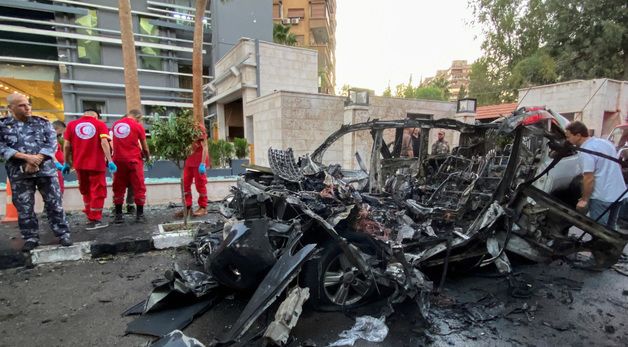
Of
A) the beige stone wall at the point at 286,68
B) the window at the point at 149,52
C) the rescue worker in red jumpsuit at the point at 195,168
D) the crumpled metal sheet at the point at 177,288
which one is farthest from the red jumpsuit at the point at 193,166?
the window at the point at 149,52

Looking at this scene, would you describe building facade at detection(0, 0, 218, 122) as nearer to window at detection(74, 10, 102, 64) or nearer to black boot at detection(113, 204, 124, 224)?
window at detection(74, 10, 102, 64)

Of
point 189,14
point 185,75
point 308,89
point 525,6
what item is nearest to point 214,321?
point 308,89

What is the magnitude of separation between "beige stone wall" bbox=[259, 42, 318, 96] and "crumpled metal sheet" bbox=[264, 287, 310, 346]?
10899 millimetres

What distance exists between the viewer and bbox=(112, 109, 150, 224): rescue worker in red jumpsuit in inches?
199

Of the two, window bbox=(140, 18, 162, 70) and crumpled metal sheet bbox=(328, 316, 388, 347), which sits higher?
window bbox=(140, 18, 162, 70)

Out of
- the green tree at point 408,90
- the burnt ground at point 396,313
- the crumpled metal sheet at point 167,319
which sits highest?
the green tree at point 408,90

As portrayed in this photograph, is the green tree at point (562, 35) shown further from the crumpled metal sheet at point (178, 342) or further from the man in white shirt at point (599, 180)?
the crumpled metal sheet at point (178, 342)

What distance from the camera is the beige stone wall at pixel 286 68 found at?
1236cm

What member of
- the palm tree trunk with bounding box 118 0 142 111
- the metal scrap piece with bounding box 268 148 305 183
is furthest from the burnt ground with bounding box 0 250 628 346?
the palm tree trunk with bounding box 118 0 142 111

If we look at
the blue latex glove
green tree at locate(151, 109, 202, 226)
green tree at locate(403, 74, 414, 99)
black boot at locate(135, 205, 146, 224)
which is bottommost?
black boot at locate(135, 205, 146, 224)

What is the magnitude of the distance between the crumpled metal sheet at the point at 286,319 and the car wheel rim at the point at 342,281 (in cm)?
56

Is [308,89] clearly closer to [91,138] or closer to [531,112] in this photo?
[91,138]

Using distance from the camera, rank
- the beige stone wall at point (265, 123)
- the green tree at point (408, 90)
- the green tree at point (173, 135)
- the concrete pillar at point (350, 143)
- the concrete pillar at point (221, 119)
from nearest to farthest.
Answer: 1. the green tree at point (173, 135)
2. the beige stone wall at point (265, 123)
3. the concrete pillar at point (350, 143)
4. the concrete pillar at point (221, 119)
5. the green tree at point (408, 90)

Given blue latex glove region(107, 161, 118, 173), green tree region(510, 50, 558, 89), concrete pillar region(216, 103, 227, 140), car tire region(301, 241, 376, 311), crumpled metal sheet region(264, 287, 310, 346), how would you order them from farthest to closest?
green tree region(510, 50, 558, 89), concrete pillar region(216, 103, 227, 140), blue latex glove region(107, 161, 118, 173), car tire region(301, 241, 376, 311), crumpled metal sheet region(264, 287, 310, 346)
